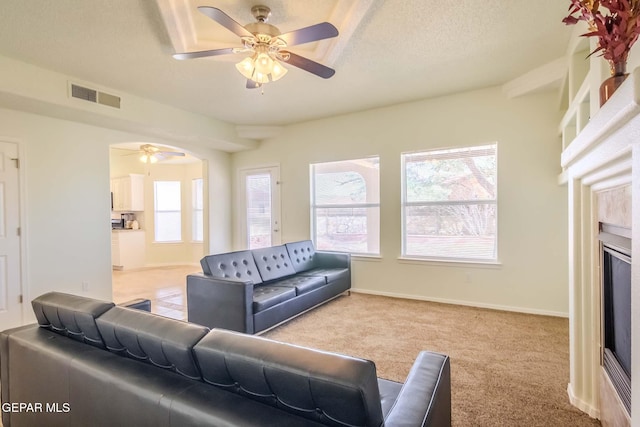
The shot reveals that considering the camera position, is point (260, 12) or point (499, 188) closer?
point (260, 12)

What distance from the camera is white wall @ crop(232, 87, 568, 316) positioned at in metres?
3.76

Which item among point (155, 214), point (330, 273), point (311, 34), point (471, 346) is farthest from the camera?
point (155, 214)

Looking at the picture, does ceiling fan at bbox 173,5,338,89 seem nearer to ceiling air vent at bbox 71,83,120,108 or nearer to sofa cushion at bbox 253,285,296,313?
ceiling air vent at bbox 71,83,120,108

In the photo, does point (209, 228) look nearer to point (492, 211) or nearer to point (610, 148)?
point (492, 211)

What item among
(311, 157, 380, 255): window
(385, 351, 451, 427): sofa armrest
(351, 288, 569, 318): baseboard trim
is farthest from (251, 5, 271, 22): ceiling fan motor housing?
(351, 288, 569, 318): baseboard trim

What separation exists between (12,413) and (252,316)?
5.44ft

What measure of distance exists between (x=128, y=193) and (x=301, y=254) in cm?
520

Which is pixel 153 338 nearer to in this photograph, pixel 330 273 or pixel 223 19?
pixel 223 19

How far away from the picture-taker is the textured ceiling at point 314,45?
243 centimetres

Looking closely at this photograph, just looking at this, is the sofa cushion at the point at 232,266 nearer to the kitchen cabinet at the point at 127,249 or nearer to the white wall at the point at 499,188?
the white wall at the point at 499,188

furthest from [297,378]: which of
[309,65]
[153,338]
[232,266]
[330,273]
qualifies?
[330,273]

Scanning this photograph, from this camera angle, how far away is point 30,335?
4.98 feet

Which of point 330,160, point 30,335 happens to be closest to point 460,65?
point 330,160

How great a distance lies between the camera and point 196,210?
7.96 metres
